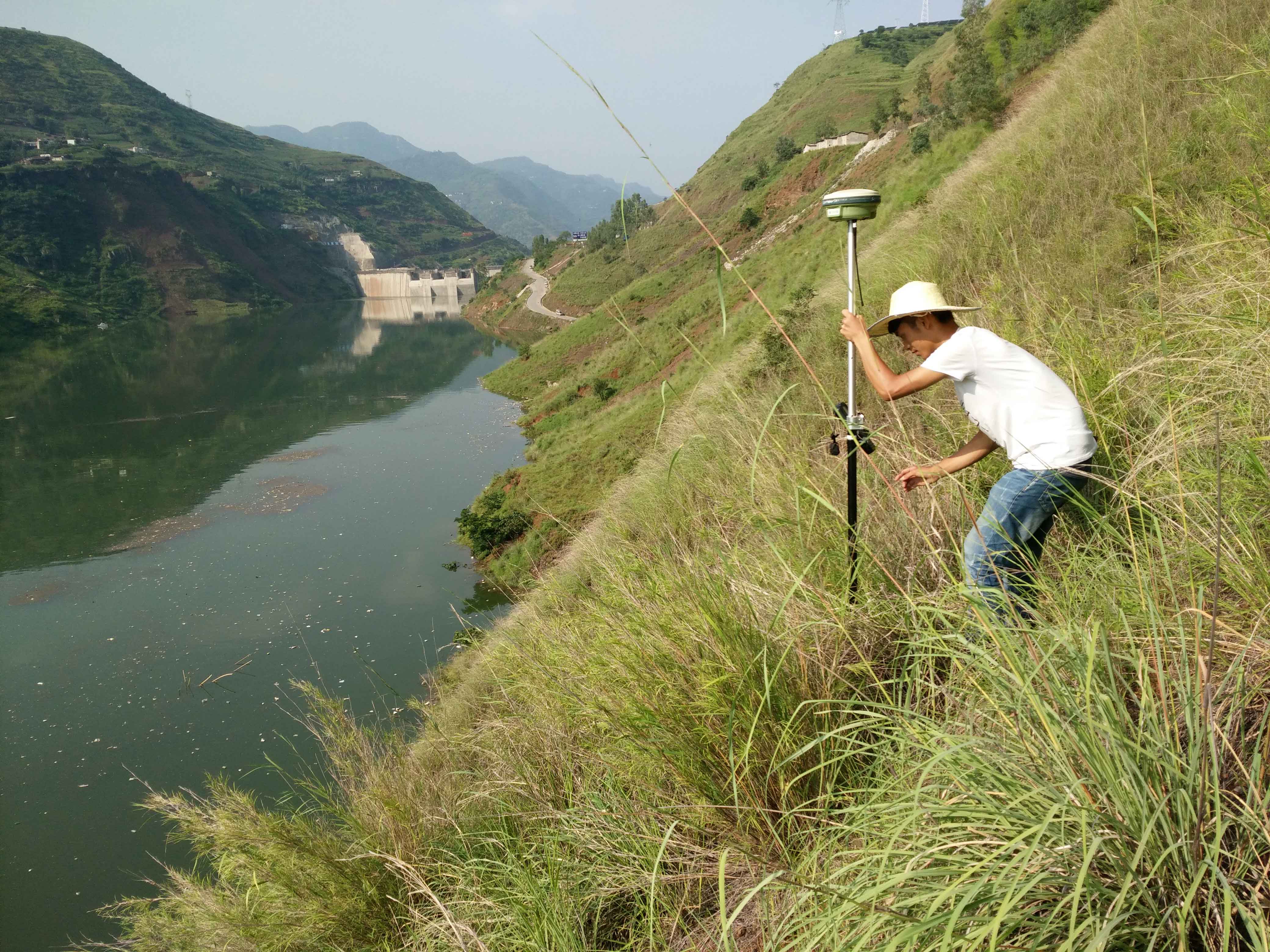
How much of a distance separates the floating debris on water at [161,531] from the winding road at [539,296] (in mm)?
30431

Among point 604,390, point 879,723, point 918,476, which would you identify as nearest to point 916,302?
point 918,476

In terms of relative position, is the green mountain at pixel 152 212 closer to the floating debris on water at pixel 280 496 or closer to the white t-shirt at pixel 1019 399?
the floating debris on water at pixel 280 496

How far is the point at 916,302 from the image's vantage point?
2939 millimetres

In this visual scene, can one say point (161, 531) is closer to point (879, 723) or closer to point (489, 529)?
point (489, 529)

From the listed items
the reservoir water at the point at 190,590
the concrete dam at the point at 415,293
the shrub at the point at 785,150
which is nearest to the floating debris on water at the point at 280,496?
the reservoir water at the point at 190,590

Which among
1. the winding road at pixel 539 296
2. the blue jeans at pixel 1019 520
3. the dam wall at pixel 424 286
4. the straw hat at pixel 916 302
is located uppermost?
the dam wall at pixel 424 286

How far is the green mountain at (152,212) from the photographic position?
74.6m

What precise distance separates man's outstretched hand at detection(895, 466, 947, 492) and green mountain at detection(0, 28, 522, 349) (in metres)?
73.9

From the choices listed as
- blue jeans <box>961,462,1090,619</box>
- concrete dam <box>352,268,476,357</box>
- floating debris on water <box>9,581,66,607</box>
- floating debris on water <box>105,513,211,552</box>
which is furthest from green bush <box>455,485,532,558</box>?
concrete dam <box>352,268,476,357</box>

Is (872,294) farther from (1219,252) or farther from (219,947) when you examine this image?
(219,947)

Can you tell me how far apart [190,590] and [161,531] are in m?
5.36

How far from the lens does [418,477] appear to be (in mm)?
26625

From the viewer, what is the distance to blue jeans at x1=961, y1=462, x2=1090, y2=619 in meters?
2.60

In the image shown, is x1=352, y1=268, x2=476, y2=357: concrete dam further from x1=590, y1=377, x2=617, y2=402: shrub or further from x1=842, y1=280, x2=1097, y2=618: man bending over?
x1=842, y1=280, x2=1097, y2=618: man bending over
